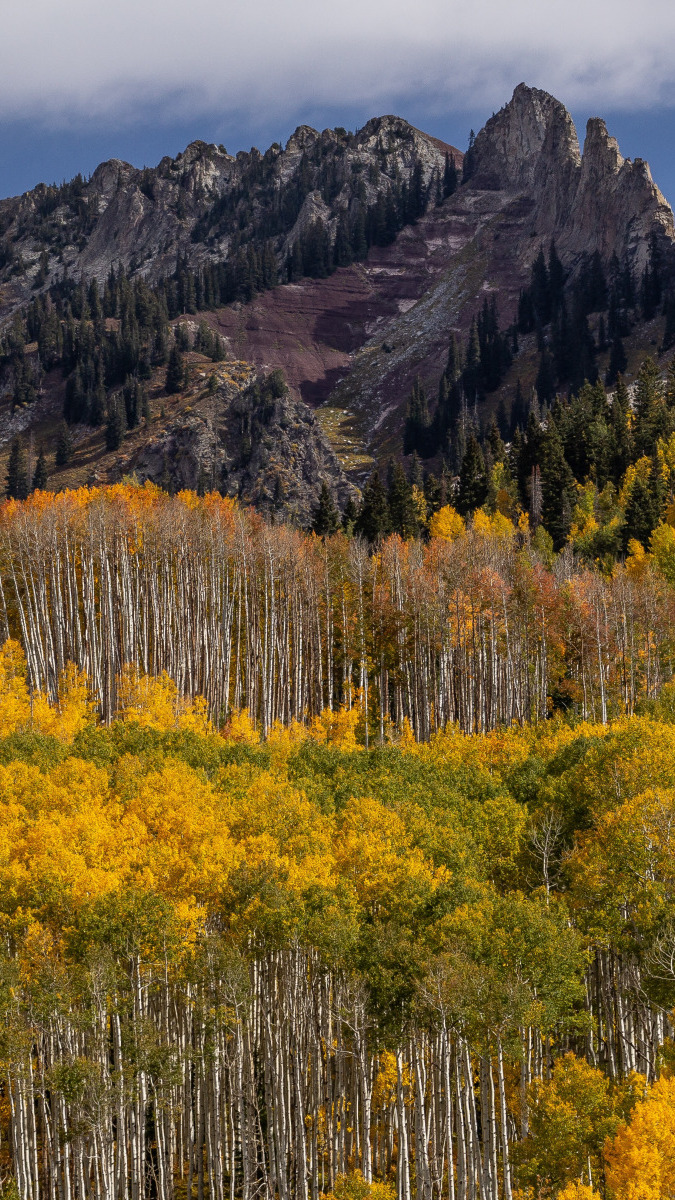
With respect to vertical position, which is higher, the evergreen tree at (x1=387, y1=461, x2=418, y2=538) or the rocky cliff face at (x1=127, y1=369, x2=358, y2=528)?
the rocky cliff face at (x1=127, y1=369, x2=358, y2=528)

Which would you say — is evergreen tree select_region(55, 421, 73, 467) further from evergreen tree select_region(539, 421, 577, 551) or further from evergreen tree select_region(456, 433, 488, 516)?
evergreen tree select_region(539, 421, 577, 551)

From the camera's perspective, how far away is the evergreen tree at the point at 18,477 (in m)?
170

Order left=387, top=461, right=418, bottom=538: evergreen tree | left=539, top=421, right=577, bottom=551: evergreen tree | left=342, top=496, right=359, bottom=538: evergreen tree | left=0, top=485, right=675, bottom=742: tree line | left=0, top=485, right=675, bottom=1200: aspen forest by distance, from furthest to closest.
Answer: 1. left=342, top=496, right=359, bottom=538: evergreen tree
2. left=387, top=461, right=418, bottom=538: evergreen tree
3. left=539, top=421, right=577, bottom=551: evergreen tree
4. left=0, top=485, right=675, bottom=742: tree line
5. left=0, top=485, right=675, bottom=1200: aspen forest

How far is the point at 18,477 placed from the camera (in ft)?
562

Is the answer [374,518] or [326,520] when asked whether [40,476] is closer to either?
[326,520]

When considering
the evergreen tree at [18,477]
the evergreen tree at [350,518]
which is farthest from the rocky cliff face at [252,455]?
the evergreen tree at [350,518]

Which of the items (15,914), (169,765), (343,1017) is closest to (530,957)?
(343,1017)

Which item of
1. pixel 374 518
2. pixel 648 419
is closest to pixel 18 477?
pixel 374 518

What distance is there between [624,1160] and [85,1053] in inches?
788

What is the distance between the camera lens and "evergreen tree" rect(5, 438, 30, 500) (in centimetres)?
17012

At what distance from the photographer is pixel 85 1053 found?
3678 centimetres

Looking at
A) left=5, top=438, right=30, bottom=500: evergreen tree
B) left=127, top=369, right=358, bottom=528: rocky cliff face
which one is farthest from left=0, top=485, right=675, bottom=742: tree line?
left=5, top=438, right=30, bottom=500: evergreen tree

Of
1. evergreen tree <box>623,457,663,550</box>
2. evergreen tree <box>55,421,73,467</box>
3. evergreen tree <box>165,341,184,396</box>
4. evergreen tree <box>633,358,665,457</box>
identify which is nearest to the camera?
evergreen tree <box>623,457,663,550</box>

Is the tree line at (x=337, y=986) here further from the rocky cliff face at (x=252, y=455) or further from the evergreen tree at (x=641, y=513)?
the rocky cliff face at (x=252, y=455)
